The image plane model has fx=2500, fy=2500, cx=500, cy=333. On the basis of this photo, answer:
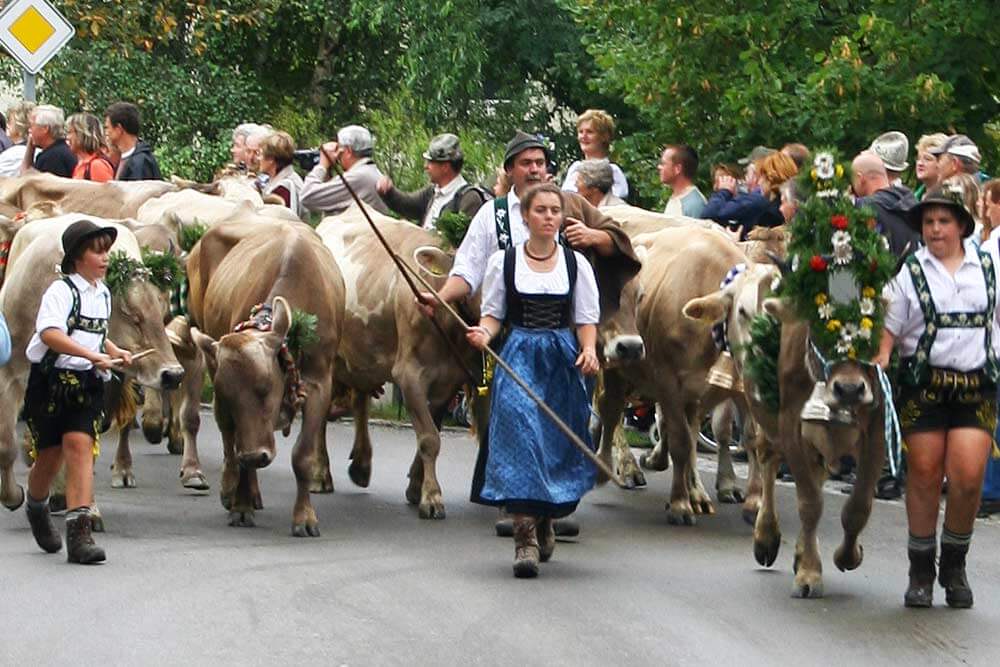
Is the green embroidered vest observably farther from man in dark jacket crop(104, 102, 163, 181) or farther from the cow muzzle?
man in dark jacket crop(104, 102, 163, 181)

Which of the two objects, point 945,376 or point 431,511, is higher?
point 945,376

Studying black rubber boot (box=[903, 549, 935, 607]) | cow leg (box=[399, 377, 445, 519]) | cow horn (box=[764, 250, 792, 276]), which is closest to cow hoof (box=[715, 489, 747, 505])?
cow leg (box=[399, 377, 445, 519])

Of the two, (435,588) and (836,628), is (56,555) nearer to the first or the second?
(435,588)

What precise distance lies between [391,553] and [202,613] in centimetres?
224

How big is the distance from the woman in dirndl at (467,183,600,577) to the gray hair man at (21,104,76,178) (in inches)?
284

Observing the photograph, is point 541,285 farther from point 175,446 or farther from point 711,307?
point 175,446

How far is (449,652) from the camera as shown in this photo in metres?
10.5

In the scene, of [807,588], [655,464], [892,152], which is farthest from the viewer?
[655,464]

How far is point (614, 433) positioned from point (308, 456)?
3.01 m

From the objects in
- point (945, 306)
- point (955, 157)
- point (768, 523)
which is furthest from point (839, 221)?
point (955, 157)

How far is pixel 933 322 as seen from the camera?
11727 millimetres

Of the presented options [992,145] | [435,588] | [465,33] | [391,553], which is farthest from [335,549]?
[465,33]

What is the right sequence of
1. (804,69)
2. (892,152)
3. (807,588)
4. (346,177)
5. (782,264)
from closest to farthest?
1. (782,264)
2. (807,588)
3. (892,152)
4. (346,177)
5. (804,69)

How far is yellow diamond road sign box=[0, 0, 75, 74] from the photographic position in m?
19.4
